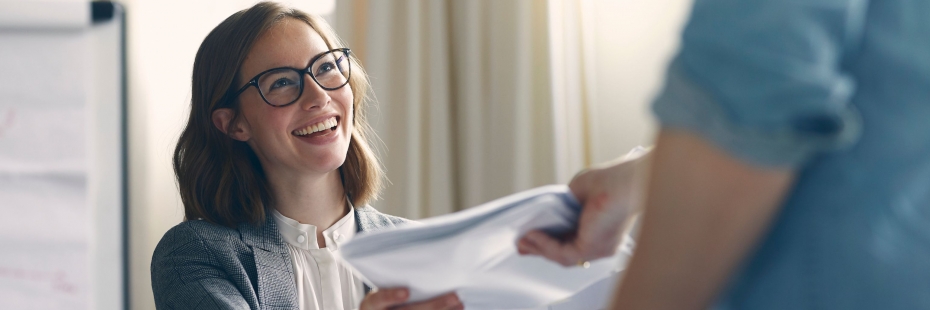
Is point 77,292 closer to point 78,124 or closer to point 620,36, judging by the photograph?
point 78,124

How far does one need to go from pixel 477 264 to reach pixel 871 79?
0.42 m

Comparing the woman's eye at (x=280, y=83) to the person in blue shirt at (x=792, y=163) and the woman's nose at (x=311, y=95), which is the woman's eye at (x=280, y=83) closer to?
the woman's nose at (x=311, y=95)

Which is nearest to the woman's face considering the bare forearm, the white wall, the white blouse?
the white blouse

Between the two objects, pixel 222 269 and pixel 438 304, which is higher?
pixel 438 304

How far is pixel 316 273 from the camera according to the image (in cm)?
156

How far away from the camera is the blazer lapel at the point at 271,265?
142 cm

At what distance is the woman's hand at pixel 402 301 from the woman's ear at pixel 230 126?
836mm

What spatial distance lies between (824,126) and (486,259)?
0.41 metres

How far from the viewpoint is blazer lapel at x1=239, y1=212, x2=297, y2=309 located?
4.66ft

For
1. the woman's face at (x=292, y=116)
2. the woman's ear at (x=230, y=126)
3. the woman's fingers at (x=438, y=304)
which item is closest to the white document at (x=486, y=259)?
the woman's fingers at (x=438, y=304)

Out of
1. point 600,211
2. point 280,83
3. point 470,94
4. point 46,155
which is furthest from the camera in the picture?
point 470,94

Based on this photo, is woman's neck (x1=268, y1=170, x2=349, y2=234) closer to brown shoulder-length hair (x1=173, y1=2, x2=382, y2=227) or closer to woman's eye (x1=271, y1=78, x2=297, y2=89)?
brown shoulder-length hair (x1=173, y1=2, x2=382, y2=227)

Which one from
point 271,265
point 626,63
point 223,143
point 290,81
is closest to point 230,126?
point 223,143

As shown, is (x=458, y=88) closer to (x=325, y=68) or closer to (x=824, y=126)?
(x=325, y=68)
